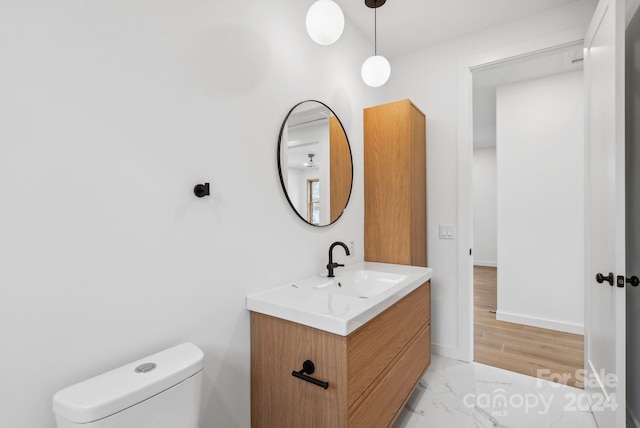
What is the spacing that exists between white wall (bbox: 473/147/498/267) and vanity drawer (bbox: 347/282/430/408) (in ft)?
16.7

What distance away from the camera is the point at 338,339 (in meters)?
1.15

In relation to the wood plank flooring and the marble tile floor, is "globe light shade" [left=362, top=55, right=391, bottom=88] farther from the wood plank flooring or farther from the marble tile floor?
the wood plank flooring

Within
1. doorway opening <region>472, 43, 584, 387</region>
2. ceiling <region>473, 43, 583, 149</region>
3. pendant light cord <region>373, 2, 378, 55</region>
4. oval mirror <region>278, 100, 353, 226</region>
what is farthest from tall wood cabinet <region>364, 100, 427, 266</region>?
doorway opening <region>472, 43, 584, 387</region>

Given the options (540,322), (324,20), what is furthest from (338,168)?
(540,322)

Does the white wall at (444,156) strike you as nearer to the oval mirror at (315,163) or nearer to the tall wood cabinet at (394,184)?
the tall wood cabinet at (394,184)

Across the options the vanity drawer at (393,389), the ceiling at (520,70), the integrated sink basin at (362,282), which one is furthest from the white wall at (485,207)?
the integrated sink basin at (362,282)

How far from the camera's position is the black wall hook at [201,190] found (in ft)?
3.97

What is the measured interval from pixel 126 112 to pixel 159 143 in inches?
5.4

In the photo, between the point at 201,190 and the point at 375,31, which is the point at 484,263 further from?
the point at 201,190

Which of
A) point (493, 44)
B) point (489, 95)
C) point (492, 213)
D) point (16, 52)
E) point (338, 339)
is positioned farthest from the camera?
point (492, 213)

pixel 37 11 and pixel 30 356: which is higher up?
pixel 37 11

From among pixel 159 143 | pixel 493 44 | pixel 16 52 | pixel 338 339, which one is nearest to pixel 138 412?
pixel 338 339

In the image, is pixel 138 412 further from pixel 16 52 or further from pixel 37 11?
pixel 37 11

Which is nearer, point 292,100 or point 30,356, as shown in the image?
point 30,356
